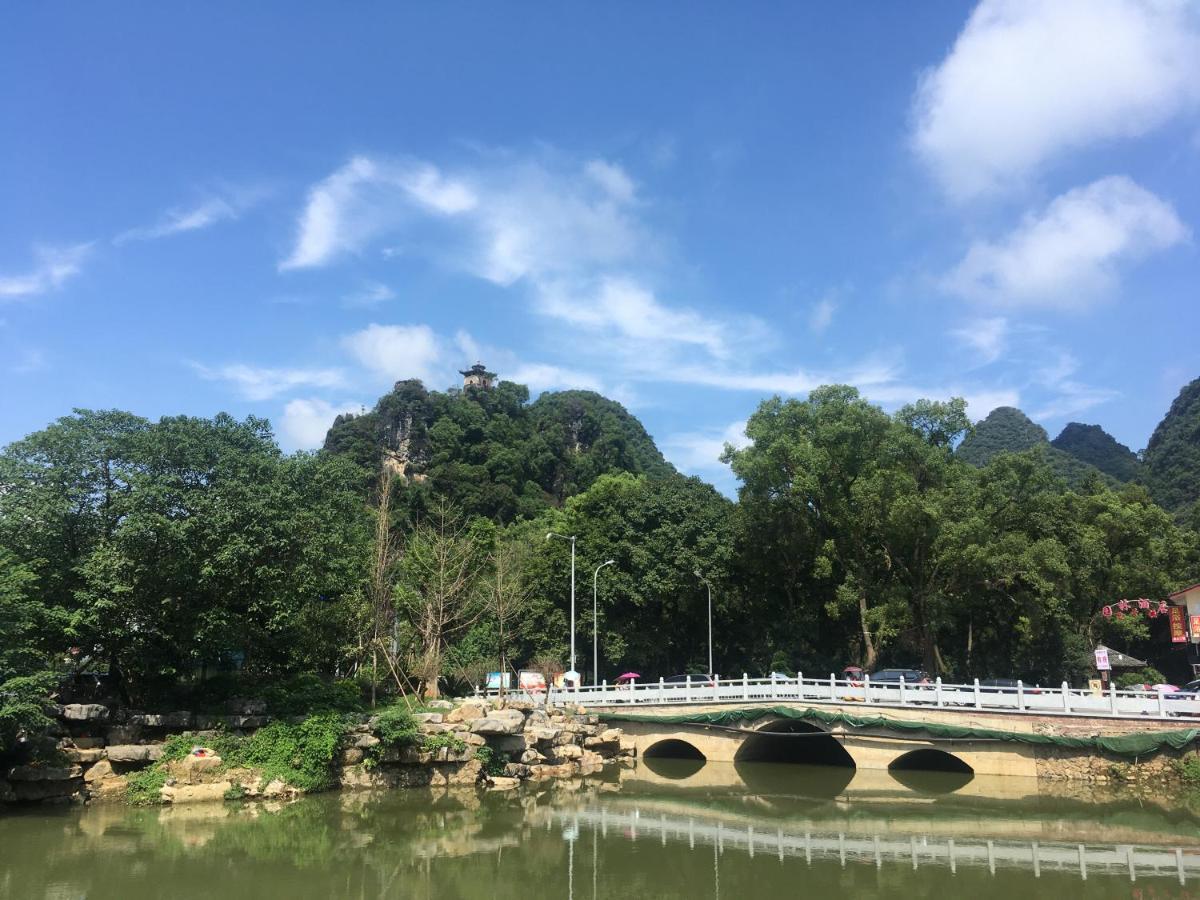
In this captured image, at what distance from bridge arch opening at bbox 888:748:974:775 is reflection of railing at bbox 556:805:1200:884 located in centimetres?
959

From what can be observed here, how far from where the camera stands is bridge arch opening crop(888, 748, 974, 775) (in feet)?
84.4

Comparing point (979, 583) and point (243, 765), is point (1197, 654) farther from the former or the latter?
point (243, 765)

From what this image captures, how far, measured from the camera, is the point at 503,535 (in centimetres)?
5278

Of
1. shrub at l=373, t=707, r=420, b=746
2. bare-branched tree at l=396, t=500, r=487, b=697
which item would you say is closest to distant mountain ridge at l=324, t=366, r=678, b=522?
bare-branched tree at l=396, t=500, r=487, b=697

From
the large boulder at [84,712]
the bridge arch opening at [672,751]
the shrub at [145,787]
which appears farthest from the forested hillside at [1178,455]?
the large boulder at [84,712]

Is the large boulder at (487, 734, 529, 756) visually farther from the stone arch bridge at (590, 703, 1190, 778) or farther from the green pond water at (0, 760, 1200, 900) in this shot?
the stone arch bridge at (590, 703, 1190, 778)

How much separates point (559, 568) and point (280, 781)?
1991 centimetres

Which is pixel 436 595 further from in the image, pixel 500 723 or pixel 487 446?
pixel 487 446

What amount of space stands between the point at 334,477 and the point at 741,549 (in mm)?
21234

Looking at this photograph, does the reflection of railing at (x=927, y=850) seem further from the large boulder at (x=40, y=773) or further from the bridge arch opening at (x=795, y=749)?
the large boulder at (x=40, y=773)

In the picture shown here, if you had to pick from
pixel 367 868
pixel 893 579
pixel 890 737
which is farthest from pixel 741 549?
pixel 367 868

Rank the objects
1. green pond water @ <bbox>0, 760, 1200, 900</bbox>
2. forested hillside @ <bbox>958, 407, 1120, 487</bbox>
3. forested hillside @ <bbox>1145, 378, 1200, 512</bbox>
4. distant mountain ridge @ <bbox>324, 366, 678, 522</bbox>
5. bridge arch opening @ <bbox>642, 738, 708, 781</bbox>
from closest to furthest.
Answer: green pond water @ <bbox>0, 760, 1200, 900</bbox> → bridge arch opening @ <bbox>642, 738, 708, 781</bbox> → forested hillside @ <bbox>1145, 378, 1200, 512</bbox> → distant mountain ridge @ <bbox>324, 366, 678, 522</bbox> → forested hillside @ <bbox>958, 407, 1120, 487</bbox>

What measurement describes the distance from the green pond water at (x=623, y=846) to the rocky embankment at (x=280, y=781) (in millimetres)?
666

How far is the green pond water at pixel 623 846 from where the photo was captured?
1372 centimetres
